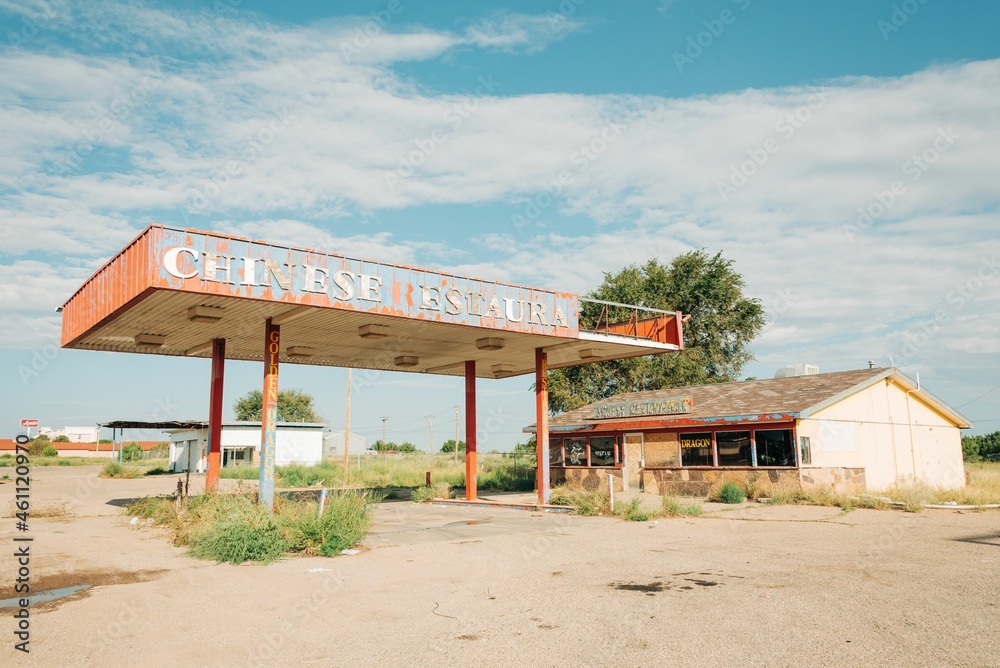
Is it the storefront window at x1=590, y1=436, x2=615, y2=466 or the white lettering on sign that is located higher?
the white lettering on sign

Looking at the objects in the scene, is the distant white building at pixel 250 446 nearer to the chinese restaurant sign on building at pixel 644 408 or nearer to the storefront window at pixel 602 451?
the storefront window at pixel 602 451

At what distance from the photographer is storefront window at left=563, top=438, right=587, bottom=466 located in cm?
3066

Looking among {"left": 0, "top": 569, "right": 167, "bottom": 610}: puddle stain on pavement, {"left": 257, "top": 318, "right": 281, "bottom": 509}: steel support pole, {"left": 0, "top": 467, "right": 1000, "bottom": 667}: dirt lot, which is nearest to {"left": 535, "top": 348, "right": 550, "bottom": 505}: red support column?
{"left": 0, "top": 467, "right": 1000, "bottom": 667}: dirt lot

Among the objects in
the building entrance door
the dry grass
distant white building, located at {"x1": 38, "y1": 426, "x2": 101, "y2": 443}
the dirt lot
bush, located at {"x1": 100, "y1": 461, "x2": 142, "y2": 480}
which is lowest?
Answer: the dirt lot

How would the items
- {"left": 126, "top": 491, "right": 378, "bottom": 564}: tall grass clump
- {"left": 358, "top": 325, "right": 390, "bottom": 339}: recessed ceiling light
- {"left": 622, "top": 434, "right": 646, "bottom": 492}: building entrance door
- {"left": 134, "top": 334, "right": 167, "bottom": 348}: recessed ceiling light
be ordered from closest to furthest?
{"left": 126, "top": 491, "right": 378, "bottom": 564}: tall grass clump, {"left": 358, "top": 325, "right": 390, "bottom": 339}: recessed ceiling light, {"left": 134, "top": 334, "right": 167, "bottom": 348}: recessed ceiling light, {"left": 622, "top": 434, "right": 646, "bottom": 492}: building entrance door

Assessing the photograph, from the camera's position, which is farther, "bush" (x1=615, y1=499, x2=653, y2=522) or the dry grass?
the dry grass

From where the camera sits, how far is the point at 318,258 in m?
16.4

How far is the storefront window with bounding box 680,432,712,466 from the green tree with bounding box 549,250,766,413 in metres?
20.2

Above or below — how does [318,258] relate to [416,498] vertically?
above

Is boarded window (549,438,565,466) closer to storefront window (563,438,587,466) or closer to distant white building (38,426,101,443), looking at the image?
storefront window (563,438,587,466)

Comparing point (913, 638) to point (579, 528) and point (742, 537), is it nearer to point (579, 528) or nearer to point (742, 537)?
point (742, 537)

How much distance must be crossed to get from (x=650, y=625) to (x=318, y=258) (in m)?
11.6

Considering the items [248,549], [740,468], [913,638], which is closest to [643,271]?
[740,468]

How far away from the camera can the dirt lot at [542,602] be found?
6.75 meters
